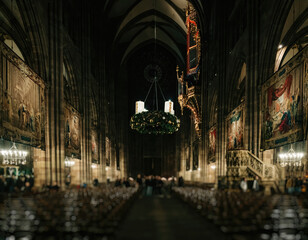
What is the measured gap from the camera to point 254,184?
12.8m

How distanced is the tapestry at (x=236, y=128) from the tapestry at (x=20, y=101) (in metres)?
11.0

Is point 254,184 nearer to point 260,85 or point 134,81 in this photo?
point 260,85

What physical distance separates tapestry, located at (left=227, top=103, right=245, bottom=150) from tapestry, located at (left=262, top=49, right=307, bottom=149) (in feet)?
8.16

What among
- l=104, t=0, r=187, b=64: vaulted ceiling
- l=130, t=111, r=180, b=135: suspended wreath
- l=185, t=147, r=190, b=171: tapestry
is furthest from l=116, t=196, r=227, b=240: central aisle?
l=185, t=147, r=190, b=171: tapestry

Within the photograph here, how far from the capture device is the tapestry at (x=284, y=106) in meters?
11.6

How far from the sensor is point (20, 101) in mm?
12031

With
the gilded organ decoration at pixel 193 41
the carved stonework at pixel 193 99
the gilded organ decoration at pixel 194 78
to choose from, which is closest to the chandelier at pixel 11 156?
the gilded organ decoration at pixel 194 78

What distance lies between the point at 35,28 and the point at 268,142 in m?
13.0

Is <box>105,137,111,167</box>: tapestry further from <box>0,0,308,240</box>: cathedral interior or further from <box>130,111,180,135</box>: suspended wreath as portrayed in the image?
<box>130,111,180,135</box>: suspended wreath

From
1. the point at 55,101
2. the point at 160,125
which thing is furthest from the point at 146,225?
the point at 55,101

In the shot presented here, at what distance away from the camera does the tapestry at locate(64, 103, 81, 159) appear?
57.3 feet

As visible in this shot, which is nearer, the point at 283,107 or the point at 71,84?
the point at 283,107

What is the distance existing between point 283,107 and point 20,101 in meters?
11.7

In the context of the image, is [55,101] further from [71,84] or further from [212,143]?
[212,143]
